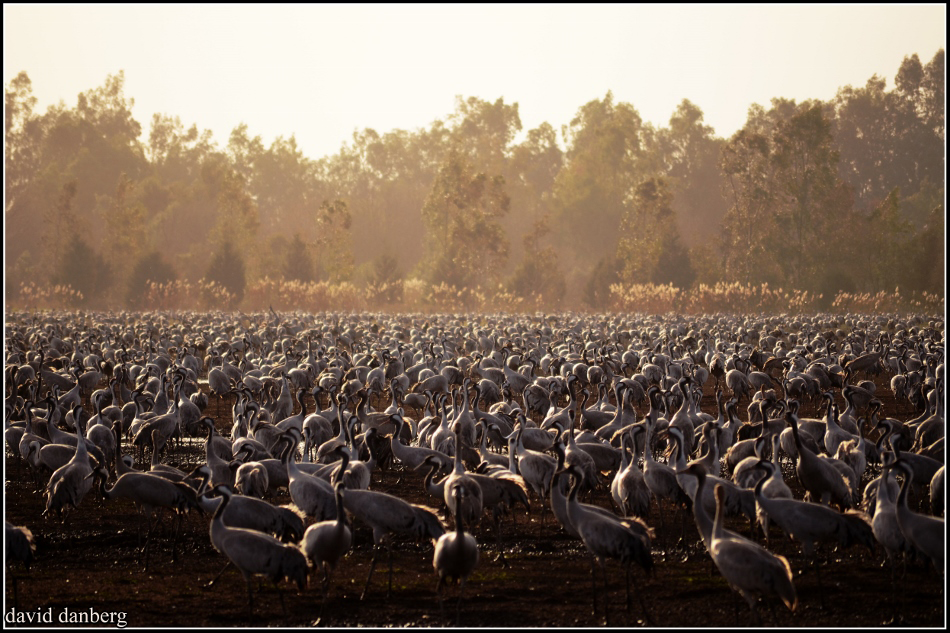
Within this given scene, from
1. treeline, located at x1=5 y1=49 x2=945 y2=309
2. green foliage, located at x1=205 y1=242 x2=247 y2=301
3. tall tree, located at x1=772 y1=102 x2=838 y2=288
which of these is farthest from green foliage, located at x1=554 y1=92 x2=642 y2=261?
green foliage, located at x1=205 y1=242 x2=247 y2=301

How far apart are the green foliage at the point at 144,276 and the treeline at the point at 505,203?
0.15 m

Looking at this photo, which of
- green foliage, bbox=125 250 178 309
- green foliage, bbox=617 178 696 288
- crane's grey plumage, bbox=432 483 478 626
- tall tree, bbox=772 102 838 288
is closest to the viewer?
crane's grey plumage, bbox=432 483 478 626

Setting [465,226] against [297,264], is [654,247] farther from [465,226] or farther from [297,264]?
[297,264]

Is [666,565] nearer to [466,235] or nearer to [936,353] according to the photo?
[936,353]

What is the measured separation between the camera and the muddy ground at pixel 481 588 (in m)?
8.55

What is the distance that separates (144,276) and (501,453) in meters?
55.2

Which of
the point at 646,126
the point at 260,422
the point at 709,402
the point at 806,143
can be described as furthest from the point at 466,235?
the point at 260,422

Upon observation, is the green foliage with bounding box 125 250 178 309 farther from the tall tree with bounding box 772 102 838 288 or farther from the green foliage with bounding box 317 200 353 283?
the tall tree with bounding box 772 102 838 288

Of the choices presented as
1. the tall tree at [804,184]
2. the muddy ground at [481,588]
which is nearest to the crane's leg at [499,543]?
the muddy ground at [481,588]

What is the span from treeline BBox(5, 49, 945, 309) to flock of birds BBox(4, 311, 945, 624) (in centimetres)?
3468

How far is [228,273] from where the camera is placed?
65.4 m

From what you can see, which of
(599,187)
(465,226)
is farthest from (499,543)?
(599,187)

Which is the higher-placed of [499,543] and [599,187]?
[599,187]

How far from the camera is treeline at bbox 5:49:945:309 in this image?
63.0m
